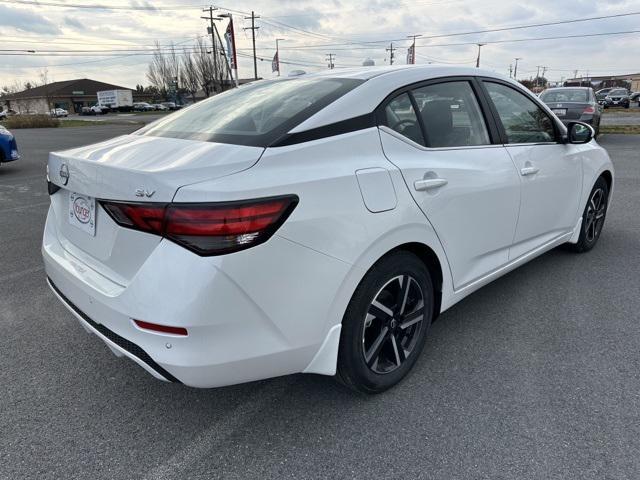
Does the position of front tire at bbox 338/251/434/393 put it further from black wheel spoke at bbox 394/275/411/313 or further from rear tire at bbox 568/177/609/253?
rear tire at bbox 568/177/609/253

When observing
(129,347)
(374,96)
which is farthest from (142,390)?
(374,96)

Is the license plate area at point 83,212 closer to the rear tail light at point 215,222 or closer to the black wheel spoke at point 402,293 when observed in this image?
the rear tail light at point 215,222

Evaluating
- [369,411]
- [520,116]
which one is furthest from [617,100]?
[369,411]

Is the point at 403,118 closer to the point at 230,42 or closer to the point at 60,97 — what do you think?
the point at 230,42

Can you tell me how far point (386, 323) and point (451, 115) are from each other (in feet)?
4.18

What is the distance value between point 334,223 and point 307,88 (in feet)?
3.34

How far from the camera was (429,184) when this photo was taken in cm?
237

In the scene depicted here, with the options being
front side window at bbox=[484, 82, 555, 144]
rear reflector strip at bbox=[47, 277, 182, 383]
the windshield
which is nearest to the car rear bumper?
rear reflector strip at bbox=[47, 277, 182, 383]

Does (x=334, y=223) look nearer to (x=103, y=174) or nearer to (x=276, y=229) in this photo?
(x=276, y=229)

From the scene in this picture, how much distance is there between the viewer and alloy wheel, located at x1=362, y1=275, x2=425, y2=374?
2.34 meters

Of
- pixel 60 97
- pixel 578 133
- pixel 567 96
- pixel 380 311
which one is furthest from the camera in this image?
pixel 60 97

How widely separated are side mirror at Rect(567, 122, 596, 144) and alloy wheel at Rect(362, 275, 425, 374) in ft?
6.65

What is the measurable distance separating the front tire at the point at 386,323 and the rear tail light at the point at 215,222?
0.60m

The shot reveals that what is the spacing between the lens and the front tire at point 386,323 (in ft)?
7.13
